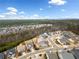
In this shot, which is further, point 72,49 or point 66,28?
point 66,28

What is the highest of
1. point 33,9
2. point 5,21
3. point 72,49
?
point 33,9

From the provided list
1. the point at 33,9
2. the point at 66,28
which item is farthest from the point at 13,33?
the point at 66,28

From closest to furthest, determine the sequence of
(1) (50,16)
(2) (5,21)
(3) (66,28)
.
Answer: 1. (2) (5,21)
2. (1) (50,16)
3. (3) (66,28)

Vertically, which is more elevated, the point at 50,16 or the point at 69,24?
the point at 50,16

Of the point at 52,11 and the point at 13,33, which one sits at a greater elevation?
the point at 52,11

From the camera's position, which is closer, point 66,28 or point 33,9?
point 33,9

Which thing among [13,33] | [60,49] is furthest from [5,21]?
[60,49]

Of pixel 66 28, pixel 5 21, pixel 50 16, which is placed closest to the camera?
pixel 5 21

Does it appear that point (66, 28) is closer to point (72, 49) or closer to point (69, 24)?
point (69, 24)

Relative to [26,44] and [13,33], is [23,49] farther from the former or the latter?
[13,33]
